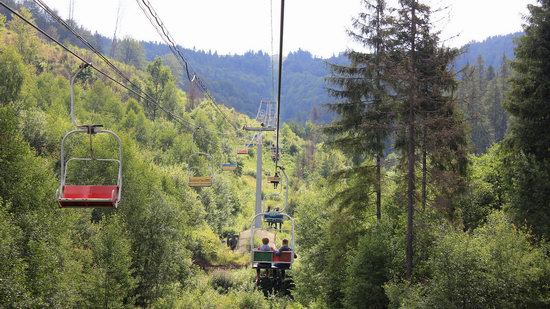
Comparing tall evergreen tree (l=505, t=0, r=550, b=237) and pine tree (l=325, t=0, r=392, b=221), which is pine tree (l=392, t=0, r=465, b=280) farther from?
tall evergreen tree (l=505, t=0, r=550, b=237)

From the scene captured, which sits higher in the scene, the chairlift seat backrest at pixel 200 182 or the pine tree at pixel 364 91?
the pine tree at pixel 364 91

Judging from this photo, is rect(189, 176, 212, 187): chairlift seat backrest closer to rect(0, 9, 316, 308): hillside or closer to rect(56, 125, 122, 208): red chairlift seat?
rect(0, 9, 316, 308): hillside

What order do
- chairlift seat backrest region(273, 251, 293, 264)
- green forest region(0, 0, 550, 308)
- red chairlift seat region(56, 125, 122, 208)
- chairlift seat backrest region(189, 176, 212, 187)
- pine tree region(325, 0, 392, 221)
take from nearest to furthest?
1. red chairlift seat region(56, 125, 122, 208)
2. chairlift seat backrest region(273, 251, 293, 264)
3. green forest region(0, 0, 550, 308)
4. pine tree region(325, 0, 392, 221)
5. chairlift seat backrest region(189, 176, 212, 187)

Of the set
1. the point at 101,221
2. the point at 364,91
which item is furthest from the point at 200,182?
the point at 364,91

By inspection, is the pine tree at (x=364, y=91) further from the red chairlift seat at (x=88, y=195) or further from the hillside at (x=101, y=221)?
the red chairlift seat at (x=88, y=195)

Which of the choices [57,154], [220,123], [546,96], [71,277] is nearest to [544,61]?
[546,96]

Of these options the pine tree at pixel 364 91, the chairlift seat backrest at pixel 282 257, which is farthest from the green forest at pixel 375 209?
the chairlift seat backrest at pixel 282 257

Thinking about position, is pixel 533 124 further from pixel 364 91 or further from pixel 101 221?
pixel 101 221

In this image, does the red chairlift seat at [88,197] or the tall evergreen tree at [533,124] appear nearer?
the red chairlift seat at [88,197]

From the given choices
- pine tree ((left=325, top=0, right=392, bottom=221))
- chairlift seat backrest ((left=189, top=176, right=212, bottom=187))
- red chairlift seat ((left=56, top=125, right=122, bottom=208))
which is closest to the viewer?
red chairlift seat ((left=56, top=125, right=122, bottom=208))

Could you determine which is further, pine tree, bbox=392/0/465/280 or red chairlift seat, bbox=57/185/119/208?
pine tree, bbox=392/0/465/280

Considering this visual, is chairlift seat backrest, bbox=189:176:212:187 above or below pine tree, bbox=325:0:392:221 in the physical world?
below

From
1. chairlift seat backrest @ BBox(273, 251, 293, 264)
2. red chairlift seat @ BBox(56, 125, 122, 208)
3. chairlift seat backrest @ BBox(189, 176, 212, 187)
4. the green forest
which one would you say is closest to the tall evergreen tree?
the green forest

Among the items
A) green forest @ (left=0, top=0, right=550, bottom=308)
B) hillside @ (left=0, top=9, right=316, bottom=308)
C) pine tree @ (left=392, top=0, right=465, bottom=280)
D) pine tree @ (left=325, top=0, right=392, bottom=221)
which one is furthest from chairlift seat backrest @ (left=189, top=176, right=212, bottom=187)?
pine tree @ (left=392, top=0, right=465, bottom=280)
